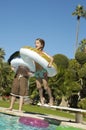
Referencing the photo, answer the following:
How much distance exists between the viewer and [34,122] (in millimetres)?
11141

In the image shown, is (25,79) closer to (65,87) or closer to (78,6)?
(65,87)

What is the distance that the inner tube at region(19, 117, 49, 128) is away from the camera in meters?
11.1

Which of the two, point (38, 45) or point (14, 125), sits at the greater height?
point (38, 45)

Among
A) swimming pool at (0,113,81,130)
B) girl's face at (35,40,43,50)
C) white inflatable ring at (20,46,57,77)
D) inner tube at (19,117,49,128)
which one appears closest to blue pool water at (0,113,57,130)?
swimming pool at (0,113,81,130)

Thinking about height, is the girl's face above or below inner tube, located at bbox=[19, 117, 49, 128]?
above

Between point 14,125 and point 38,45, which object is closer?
point 38,45

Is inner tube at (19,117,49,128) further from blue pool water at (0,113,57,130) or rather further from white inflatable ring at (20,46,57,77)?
white inflatable ring at (20,46,57,77)

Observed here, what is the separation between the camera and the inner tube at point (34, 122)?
36.3 ft

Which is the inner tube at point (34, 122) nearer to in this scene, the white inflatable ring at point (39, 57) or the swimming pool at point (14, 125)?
the swimming pool at point (14, 125)

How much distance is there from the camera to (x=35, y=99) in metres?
40.0

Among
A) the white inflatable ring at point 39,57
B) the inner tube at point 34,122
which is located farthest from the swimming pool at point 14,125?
the white inflatable ring at point 39,57

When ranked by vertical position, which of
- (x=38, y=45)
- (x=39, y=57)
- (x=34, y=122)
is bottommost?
(x=34, y=122)

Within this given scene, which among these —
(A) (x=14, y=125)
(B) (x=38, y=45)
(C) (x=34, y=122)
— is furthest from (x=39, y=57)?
(A) (x=14, y=125)

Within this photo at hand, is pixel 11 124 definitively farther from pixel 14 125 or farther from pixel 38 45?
pixel 38 45
